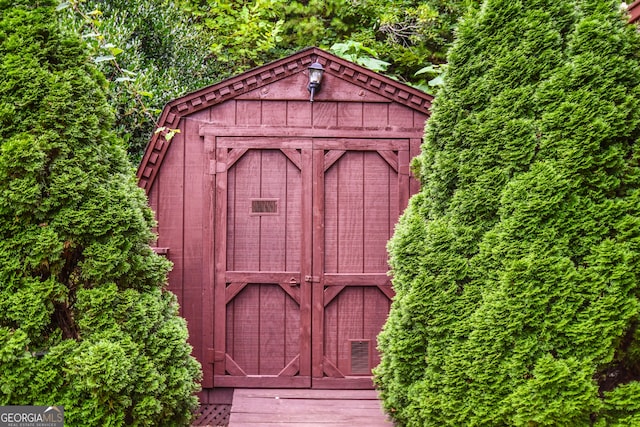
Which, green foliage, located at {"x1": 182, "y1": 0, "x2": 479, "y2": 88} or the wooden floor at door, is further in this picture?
green foliage, located at {"x1": 182, "y1": 0, "x2": 479, "y2": 88}

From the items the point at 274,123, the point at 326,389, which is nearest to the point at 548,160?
the point at 274,123

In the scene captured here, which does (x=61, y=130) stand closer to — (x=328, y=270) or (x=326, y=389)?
(x=328, y=270)

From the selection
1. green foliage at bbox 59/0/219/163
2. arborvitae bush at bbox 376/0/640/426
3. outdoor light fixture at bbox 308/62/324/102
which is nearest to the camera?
arborvitae bush at bbox 376/0/640/426

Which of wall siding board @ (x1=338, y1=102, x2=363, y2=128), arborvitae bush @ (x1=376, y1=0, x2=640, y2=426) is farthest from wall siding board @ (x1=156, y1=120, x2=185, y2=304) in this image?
arborvitae bush @ (x1=376, y1=0, x2=640, y2=426)

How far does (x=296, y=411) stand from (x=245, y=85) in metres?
3.01

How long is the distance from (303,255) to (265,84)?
5.52 feet

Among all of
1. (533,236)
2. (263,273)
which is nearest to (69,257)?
(263,273)

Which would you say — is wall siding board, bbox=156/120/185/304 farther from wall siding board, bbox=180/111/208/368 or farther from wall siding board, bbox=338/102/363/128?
wall siding board, bbox=338/102/363/128

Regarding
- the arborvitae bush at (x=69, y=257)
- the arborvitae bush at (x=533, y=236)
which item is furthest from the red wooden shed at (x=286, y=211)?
the arborvitae bush at (x=533, y=236)

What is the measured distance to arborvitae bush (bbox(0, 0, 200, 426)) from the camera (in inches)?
136

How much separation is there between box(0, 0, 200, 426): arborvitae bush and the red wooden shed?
1.29 metres

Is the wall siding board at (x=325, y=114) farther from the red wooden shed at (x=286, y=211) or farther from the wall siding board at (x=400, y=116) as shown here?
the wall siding board at (x=400, y=116)

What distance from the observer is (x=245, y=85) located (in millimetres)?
5160

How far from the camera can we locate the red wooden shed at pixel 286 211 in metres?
5.14
